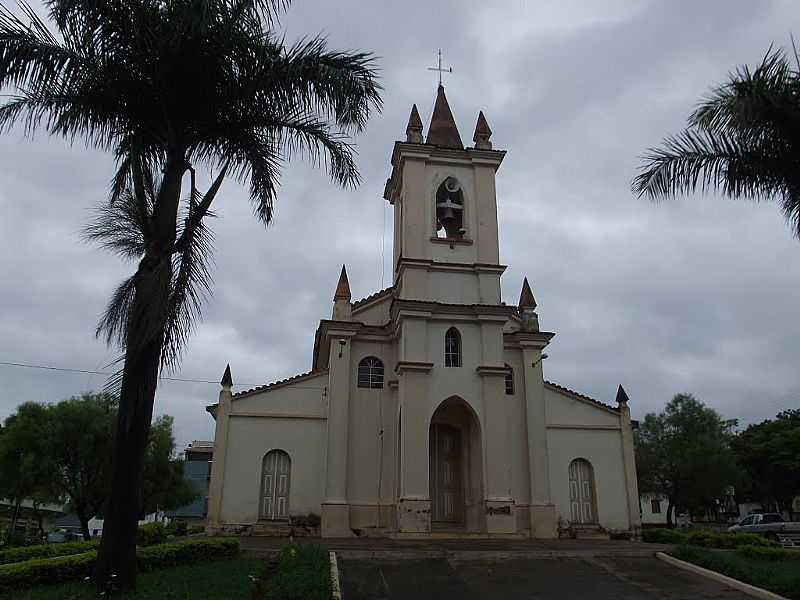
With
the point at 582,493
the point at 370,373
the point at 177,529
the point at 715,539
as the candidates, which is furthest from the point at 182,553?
the point at 582,493

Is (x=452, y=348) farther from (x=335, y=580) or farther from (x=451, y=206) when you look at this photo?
(x=335, y=580)

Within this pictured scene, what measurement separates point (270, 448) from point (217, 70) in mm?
14449

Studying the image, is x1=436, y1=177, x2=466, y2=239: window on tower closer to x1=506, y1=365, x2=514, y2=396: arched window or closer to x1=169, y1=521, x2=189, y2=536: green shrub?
x1=506, y1=365, x2=514, y2=396: arched window

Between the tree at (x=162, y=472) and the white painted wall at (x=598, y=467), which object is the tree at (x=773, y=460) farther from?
the tree at (x=162, y=472)

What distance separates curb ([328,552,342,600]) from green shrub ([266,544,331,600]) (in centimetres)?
8

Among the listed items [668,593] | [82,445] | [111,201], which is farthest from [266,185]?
[82,445]

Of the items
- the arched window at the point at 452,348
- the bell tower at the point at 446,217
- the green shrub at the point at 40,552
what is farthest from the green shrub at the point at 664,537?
the green shrub at the point at 40,552

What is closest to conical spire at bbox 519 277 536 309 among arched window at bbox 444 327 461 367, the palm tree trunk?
arched window at bbox 444 327 461 367

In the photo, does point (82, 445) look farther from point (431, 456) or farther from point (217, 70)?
point (217, 70)

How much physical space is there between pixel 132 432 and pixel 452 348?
13.4m

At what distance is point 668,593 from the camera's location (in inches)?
469

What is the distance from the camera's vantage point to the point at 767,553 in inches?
615

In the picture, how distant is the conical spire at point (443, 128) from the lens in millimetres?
24734

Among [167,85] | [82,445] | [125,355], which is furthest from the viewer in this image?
[82,445]
